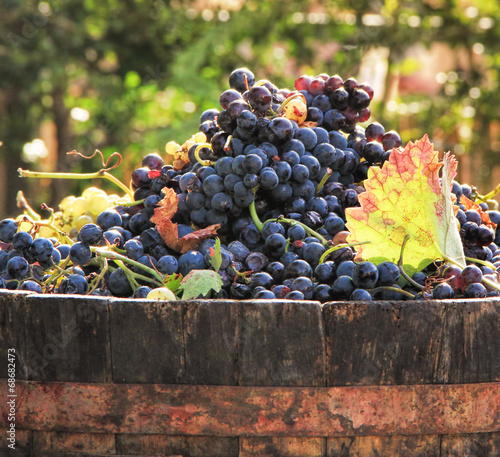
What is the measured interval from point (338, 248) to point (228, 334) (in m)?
0.24

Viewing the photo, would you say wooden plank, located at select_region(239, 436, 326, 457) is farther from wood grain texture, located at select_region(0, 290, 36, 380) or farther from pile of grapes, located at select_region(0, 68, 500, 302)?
wood grain texture, located at select_region(0, 290, 36, 380)

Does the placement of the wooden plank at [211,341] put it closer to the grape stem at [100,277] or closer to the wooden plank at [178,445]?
the wooden plank at [178,445]

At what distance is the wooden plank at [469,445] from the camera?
871mm

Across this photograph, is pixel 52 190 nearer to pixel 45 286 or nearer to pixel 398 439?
pixel 45 286

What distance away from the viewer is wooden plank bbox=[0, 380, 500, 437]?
33.2 inches

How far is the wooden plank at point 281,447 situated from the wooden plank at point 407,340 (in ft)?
0.30

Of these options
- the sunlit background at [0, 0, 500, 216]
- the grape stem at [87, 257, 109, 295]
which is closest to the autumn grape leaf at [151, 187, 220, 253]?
the grape stem at [87, 257, 109, 295]

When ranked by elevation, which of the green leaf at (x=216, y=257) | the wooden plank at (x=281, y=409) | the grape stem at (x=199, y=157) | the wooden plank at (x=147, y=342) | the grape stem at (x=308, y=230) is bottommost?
the wooden plank at (x=281, y=409)

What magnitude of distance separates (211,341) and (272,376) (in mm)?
93

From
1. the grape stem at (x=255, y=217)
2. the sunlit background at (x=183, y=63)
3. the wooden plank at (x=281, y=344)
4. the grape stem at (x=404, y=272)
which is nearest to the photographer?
the wooden plank at (x=281, y=344)

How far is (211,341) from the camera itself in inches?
32.9

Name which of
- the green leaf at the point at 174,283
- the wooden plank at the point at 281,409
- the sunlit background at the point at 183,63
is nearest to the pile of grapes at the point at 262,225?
the green leaf at the point at 174,283

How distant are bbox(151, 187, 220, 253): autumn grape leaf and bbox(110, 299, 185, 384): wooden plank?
0.68ft

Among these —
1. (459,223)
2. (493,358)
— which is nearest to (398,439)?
(493,358)
